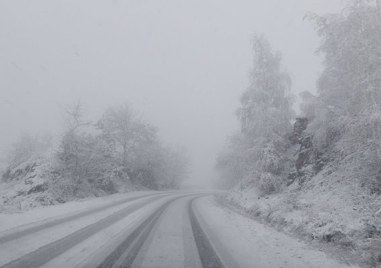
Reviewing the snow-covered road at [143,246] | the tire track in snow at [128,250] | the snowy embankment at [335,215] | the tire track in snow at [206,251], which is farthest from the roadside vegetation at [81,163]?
the snowy embankment at [335,215]

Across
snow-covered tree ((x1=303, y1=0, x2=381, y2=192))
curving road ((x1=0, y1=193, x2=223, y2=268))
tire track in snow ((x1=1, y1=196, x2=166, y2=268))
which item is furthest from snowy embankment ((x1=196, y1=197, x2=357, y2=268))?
snow-covered tree ((x1=303, y1=0, x2=381, y2=192))

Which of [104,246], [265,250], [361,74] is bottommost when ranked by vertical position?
[265,250]

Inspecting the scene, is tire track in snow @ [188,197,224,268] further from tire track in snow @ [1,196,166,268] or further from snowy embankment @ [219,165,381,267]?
tire track in snow @ [1,196,166,268]

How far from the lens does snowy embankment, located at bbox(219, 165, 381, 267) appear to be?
8867mm

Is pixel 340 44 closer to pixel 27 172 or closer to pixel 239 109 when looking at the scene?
pixel 239 109

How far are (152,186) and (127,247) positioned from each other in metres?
48.9

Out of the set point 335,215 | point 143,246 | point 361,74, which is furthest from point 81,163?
Answer: point 361,74

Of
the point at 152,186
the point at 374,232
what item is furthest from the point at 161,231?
the point at 152,186

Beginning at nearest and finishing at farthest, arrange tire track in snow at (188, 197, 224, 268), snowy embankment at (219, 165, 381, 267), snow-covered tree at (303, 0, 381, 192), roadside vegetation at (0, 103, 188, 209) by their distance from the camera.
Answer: tire track in snow at (188, 197, 224, 268) → snowy embankment at (219, 165, 381, 267) → snow-covered tree at (303, 0, 381, 192) → roadside vegetation at (0, 103, 188, 209)

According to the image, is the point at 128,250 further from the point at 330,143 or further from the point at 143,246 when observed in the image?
the point at 330,143

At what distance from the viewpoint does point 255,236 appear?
11516mm

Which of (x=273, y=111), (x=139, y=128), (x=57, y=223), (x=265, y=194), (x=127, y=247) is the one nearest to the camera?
(x=127, y=247)

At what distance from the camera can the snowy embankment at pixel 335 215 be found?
8.87 metres

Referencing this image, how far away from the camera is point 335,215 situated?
1147 cm
